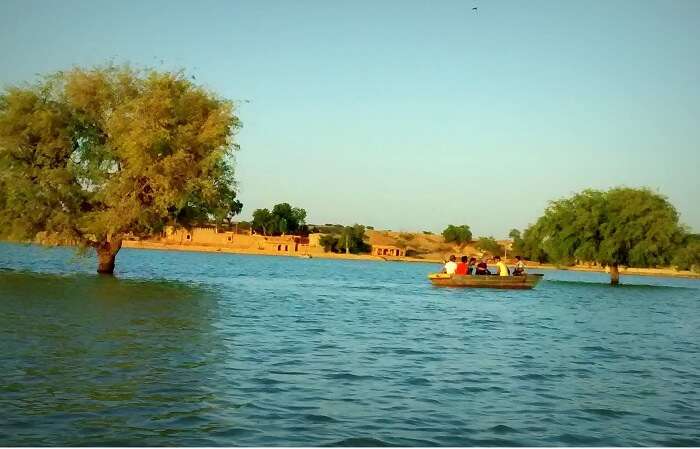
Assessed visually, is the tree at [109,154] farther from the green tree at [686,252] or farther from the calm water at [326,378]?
the green tree at [686,252]

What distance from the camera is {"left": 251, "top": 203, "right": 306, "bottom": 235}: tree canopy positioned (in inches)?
7308

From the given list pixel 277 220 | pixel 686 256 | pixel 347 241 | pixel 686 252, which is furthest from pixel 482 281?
pixel 277 220

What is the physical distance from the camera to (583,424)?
11148mm

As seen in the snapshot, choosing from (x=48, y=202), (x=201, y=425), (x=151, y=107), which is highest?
(x=151, y=107)

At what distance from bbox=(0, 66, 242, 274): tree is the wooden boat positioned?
1579cm

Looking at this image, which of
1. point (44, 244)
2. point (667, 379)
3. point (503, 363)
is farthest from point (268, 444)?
point (44, 244)

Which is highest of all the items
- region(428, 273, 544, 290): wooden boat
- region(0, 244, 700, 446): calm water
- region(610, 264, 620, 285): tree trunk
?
region(610, 264, 620, 285): tree trunk

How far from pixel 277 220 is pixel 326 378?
17253 centimetres

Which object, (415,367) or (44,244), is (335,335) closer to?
(415,367)

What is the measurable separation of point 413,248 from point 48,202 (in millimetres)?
159256

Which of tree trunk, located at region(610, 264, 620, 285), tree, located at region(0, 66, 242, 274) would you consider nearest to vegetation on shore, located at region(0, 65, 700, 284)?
tree, located at region(0, 66, 242, 274)

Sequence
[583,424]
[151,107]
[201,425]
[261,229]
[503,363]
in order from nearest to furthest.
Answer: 1. [201,425]
2. [583,424]
3. [503,363]
4. [151,107]
5. [261,229]

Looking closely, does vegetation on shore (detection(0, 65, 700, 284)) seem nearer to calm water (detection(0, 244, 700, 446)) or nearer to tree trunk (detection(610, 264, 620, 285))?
calm water (detection(0, 244, 700, 446))

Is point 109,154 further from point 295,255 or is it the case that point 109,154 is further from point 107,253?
point 295,255
